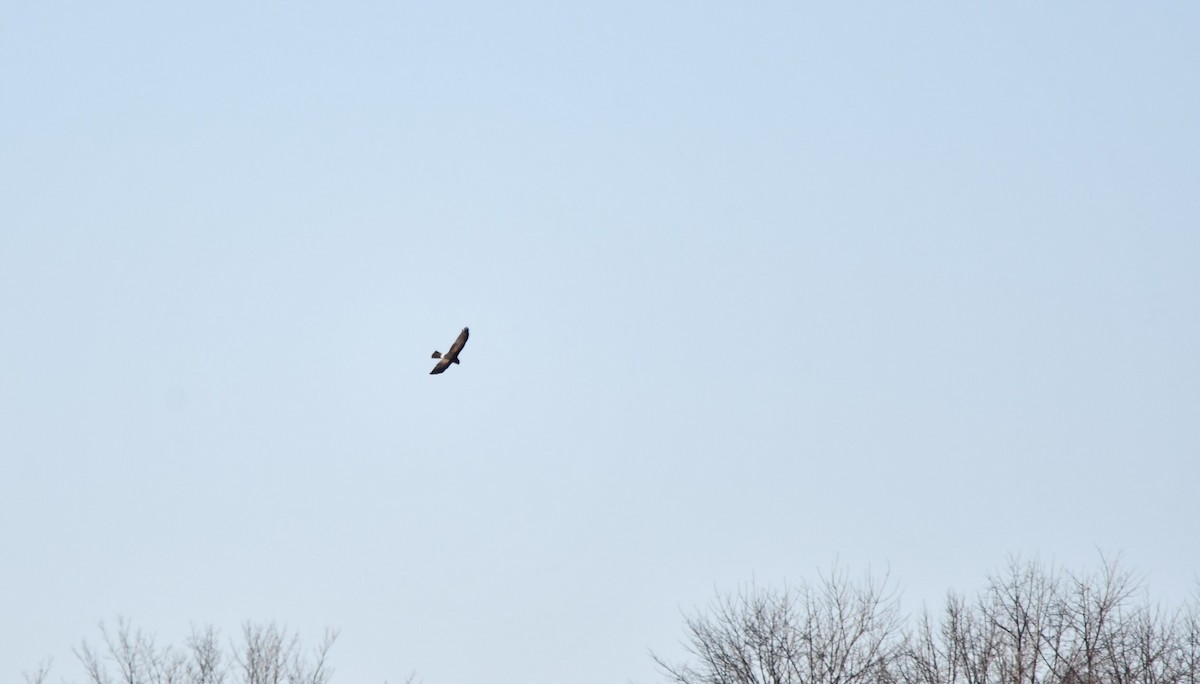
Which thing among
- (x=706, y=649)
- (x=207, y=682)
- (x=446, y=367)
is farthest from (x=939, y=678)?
(x=207, y=682)

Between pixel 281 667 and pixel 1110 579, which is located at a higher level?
pixel 1110 579

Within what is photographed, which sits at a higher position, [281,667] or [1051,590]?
[1051,590]

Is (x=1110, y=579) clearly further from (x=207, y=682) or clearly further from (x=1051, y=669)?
(x=207, y=682)

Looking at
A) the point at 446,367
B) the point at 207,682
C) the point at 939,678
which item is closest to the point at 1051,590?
the point at 939,678

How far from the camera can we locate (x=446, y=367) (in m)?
29.0

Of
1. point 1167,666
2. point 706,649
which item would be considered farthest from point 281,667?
point 1167,666

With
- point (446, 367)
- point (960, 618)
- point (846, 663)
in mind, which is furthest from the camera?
point (960, 618)

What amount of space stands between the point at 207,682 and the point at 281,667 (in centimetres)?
189

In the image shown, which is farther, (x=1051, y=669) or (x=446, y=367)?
(x=1051, y=669)

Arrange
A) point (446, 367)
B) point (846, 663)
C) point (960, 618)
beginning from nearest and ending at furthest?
point (446, 367) < point (846, 663) < point (960, 618)

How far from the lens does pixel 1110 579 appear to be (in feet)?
128

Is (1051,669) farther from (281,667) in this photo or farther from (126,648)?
(126,648)

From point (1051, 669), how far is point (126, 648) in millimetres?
21008

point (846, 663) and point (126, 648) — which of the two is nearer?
point (846, 663)
